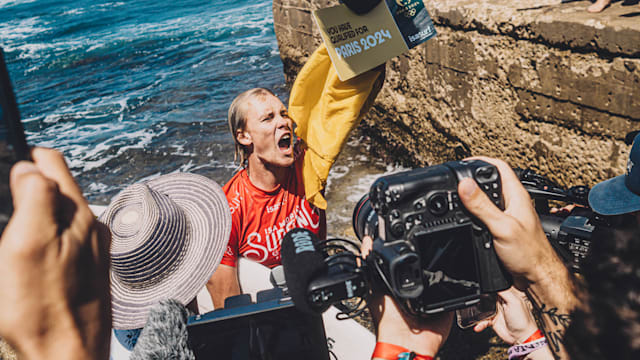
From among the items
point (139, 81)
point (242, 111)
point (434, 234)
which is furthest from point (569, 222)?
point (139, 81)

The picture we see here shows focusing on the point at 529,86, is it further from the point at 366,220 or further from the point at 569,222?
the point at 366,220

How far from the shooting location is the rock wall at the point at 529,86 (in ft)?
10.3

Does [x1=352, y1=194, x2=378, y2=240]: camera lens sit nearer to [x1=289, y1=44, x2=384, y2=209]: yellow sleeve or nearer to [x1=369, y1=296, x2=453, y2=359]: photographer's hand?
[x1=369, y1=296, x2=453, y2=359]: photographer's hand

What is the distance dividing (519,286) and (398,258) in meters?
0.50

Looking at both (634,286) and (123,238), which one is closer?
(634,286)

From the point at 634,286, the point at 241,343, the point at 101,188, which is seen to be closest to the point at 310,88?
the point at 241,343

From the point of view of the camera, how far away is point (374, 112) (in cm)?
676

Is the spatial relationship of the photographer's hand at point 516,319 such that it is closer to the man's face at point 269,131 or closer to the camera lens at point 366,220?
the camera lens at point 366,220

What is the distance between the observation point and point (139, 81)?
13.2m

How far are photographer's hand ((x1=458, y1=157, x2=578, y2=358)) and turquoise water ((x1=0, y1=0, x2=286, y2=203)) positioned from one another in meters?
6.46

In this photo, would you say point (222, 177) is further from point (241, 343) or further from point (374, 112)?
point (241, 343)

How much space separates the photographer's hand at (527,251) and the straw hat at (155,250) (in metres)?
1.35

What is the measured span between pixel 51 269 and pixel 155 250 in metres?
1.40

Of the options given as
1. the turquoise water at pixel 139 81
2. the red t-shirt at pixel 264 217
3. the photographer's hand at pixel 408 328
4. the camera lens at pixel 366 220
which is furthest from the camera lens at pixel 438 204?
the turquoise water at pixel 139 81
